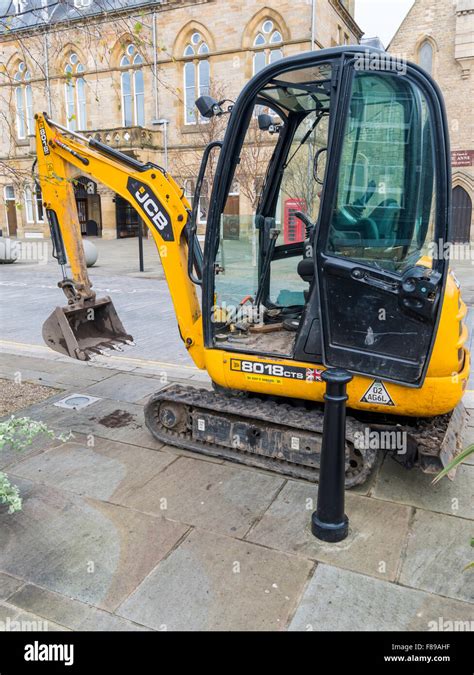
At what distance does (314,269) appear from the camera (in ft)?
12.9

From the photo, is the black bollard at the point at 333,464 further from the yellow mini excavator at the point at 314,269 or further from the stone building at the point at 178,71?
the stone building at the point at 178,71

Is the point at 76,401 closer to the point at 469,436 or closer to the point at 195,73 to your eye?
the point at 469,436

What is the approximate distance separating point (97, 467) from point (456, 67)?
29381mm

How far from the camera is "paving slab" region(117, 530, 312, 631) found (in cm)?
288

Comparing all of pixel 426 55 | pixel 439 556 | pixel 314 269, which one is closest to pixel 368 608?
pixel 439 556

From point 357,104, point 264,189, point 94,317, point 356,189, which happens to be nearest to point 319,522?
point 356,189

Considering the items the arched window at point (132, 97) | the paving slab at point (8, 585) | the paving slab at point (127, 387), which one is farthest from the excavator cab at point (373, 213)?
the arched window at point (132, 97)

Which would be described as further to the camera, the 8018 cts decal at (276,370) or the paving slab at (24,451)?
the paving slab at (24,451)

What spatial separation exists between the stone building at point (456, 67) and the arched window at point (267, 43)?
7.16m

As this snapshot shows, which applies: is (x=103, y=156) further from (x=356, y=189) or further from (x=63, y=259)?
(x=356, y=189)

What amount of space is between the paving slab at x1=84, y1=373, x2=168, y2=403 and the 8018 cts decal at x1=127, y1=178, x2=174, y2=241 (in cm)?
219

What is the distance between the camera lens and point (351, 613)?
9.61ft

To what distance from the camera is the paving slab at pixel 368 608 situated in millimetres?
2852

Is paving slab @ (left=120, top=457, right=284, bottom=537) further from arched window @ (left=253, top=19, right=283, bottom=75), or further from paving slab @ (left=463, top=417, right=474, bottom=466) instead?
arched window @ (left=253, top=19, right=283, bottom=75)
